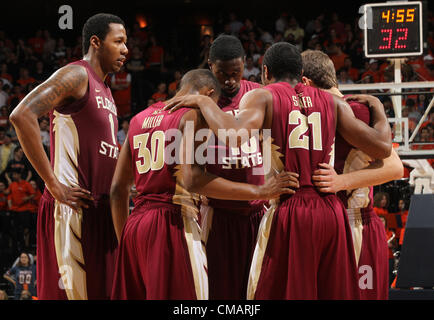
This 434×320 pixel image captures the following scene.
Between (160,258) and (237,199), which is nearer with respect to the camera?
(160,258)

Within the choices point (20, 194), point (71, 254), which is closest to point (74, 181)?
point (71, 254)

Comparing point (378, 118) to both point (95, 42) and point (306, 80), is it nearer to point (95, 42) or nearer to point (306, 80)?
point (306, 80)

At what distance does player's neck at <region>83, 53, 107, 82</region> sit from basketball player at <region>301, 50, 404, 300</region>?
1.28 m

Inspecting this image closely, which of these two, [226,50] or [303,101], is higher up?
[226,50]

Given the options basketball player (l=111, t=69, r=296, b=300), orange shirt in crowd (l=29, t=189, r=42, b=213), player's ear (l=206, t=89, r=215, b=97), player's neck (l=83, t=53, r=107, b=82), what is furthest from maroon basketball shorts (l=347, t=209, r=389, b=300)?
orange shirt in crowd (l=29, t=189, r=42, b=213)

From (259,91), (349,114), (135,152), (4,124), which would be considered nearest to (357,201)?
(349,114)

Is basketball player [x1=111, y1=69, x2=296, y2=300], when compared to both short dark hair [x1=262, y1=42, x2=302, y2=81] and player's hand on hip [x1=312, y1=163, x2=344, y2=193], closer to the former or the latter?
player's hand on hip [x1=312, y1=163, x2=344, y2=193]

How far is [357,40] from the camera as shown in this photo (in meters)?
13.4

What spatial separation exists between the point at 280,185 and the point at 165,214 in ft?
2.10

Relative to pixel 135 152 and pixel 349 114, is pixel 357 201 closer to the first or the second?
pixel 349 114

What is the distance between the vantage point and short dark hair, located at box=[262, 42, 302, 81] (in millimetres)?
3562

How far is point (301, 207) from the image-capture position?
330 cm

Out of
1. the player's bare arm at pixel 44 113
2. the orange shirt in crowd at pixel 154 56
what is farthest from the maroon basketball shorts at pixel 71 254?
the orange shirt in crowd at pixel 154 56

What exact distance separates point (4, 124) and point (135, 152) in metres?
9.52
